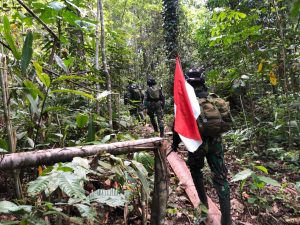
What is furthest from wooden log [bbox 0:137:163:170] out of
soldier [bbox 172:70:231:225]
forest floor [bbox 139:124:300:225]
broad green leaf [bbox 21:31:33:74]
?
forest floor [bbox 139:124:300:225]

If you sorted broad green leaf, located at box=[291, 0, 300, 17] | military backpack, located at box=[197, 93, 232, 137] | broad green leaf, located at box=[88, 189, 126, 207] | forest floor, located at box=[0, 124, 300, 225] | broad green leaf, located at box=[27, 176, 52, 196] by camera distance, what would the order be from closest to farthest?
broad green leaf, located at box=[291, 0, 300, 17]
broad green leaf, located at box=[27, 176, 52, 196]
broad green leaf, located at box=[88, 189, 126, 207]
military backpack, located at box=[197, 93, 232, 137]
forest floor, located at box=[0, 124, 300, 225]

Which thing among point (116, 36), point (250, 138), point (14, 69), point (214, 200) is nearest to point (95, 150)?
point (14, 69)

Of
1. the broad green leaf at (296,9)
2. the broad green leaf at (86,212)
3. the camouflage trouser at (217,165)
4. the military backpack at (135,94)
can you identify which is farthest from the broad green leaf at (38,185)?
the military backpack at (135,94)

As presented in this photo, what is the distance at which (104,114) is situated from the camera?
638 centimetres

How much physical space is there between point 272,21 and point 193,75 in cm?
655

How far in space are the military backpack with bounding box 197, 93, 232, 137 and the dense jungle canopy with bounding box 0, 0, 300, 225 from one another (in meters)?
0.66

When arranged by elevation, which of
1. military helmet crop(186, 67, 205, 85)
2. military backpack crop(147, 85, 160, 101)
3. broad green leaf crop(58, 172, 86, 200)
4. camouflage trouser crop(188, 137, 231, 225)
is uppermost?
military backpack crop(147, 85, 160, 101)

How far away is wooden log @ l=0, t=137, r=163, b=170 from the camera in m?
1.76

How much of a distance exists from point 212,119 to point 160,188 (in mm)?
1492

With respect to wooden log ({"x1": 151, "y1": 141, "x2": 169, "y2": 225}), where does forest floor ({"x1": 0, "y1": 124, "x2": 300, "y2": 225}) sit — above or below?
below

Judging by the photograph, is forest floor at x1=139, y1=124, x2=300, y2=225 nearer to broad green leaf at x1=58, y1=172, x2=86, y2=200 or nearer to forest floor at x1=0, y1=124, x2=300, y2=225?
forest floor at x1=0, y1=124, x2=300, y2=225

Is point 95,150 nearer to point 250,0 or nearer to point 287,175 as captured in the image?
point 287,175

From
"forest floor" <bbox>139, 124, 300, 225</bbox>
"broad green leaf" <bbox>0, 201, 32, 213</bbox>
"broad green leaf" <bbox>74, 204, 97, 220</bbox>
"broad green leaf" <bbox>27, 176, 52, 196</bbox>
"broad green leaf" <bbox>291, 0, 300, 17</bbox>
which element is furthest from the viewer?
"forest floor" <bbox>139, 124, 300, 225</bbox>

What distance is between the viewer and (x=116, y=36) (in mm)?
5777
